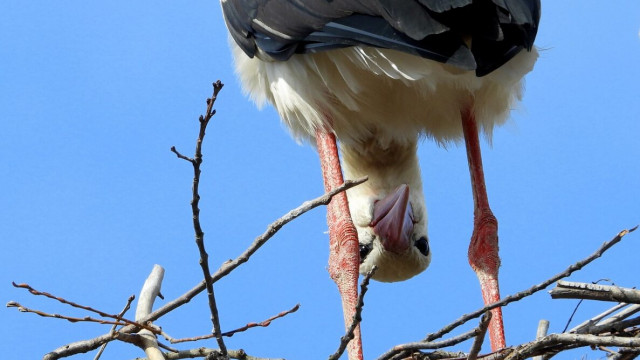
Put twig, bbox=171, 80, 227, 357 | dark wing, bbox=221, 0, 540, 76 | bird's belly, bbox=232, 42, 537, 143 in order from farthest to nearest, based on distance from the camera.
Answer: bird's belly, bbox=232, 42, 537, 143 → dark wing, bbox=221, 0, 540, 76 → twig, bbox=171, 80, 227, 357

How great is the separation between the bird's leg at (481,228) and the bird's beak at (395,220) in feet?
1.50

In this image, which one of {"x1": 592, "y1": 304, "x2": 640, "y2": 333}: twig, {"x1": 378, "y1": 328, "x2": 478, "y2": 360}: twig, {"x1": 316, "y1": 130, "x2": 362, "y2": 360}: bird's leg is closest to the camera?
{"x1": 378, "y1": 328, "x2": 478, "y2": 360}: twig

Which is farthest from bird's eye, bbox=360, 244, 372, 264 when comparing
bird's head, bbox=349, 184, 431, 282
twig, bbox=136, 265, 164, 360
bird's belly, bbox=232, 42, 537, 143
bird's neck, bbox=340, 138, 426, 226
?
twig, bbox=136, 265, 164, 360

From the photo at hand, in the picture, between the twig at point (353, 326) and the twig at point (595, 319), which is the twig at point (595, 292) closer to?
the twig at point (595, 319)

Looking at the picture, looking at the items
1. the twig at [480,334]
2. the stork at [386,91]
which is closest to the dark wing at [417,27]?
the stork at [386,91]

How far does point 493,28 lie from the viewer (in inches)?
213

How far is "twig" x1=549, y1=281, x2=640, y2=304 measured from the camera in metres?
4.47

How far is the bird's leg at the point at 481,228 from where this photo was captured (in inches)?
248

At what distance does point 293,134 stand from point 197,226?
2987 mm

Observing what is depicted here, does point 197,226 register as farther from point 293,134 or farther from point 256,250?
point 293,134

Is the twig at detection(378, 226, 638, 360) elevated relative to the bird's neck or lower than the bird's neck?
lower

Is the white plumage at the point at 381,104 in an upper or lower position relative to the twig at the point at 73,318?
upper

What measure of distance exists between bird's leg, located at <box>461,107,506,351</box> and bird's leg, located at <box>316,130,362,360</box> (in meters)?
0.62

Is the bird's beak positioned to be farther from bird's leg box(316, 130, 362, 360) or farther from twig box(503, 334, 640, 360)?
twig box(503, 334, 640, 360)
